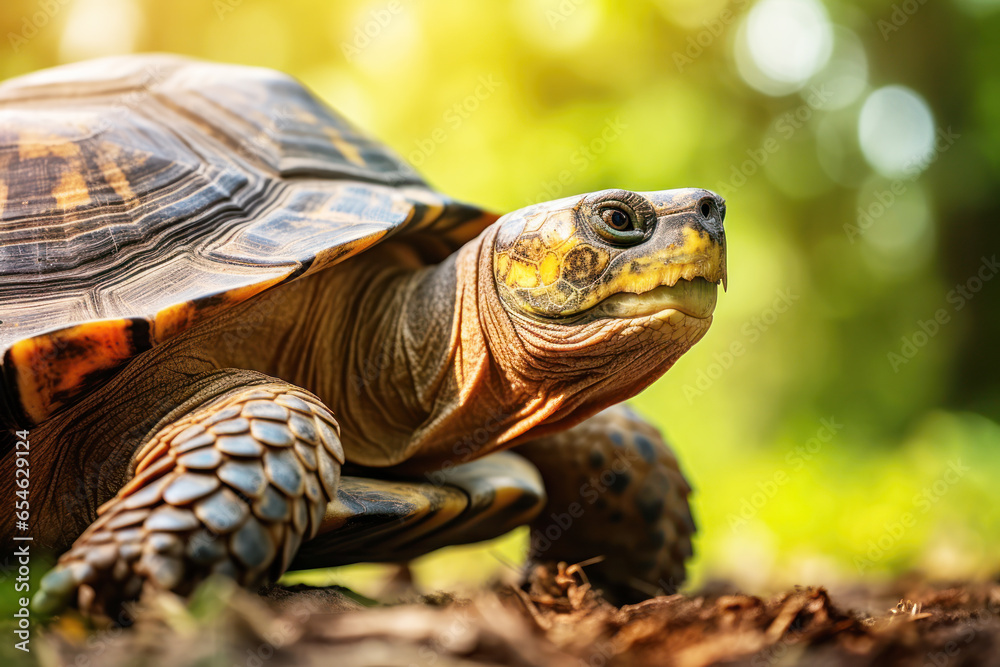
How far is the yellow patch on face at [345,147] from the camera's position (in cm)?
296

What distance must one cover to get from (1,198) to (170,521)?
1507 millimetres

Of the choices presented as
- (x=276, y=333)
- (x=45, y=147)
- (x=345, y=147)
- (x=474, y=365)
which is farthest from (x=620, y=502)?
(x=45, y=147)

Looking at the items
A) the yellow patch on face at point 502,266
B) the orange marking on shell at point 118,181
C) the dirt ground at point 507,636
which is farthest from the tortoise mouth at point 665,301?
the orange marking on shell at point 118,181

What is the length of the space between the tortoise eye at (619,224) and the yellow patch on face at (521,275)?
25cm

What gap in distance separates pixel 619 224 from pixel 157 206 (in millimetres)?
1544

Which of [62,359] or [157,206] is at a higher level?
[157,206]

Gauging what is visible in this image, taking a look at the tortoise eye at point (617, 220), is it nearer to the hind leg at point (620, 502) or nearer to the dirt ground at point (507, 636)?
the dirt ground at point (507, 636)

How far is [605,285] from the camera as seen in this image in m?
2.19

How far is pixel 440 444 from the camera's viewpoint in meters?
2.60

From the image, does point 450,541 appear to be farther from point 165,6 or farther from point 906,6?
point 906,6

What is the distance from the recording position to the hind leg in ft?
10.3

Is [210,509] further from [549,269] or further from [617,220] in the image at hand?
[617,220]

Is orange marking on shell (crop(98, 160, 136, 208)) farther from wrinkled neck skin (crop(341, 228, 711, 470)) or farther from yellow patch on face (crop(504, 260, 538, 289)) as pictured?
yellow patch on face (crop(504, 260, 538, 289))

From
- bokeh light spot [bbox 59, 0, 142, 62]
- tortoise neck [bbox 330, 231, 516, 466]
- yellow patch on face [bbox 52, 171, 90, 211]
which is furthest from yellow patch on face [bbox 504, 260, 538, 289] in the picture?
bokeh light spot [bbox 59, 0, 142, 62]
